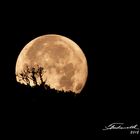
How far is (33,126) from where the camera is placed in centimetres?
2877

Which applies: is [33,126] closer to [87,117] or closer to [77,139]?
[77,139]

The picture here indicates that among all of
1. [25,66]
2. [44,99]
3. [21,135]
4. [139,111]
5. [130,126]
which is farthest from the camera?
[25,66]

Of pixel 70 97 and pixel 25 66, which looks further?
pixel 25 66

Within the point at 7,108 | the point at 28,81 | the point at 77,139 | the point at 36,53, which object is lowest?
the point at 77,139

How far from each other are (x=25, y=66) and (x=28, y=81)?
5.07 ft

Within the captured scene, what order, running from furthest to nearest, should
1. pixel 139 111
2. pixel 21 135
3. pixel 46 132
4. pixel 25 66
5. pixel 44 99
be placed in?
1. pixel 25 66
2. pixel 139 111
3. pixel 44 99
4. pixel 46 132
5. pixel 21 135

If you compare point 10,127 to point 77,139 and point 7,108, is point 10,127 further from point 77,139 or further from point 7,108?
point 77,139

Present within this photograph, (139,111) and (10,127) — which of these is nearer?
(10,127)

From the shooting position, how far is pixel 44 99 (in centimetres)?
3362

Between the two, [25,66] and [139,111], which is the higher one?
[25,66]

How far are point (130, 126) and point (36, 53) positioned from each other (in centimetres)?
1319

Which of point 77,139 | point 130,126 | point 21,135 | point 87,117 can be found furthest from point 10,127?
point 130,126

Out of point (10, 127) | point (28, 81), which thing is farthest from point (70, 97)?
point (10, 127)

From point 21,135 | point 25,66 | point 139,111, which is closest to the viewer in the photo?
point 21,135
